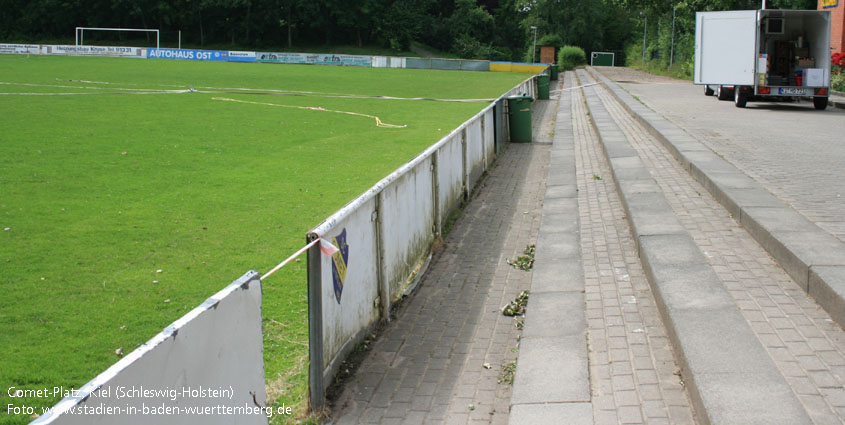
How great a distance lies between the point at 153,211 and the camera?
392 inches

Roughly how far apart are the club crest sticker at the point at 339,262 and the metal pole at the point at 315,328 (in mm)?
288

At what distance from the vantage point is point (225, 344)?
3725 mm

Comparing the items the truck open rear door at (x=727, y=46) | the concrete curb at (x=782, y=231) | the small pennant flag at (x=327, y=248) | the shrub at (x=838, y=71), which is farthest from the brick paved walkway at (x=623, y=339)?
the shrub at (x=838, y=71)

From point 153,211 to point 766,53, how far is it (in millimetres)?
22137

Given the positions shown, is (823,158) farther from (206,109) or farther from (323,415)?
(206,109)

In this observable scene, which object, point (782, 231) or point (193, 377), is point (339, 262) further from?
point (782, 231)

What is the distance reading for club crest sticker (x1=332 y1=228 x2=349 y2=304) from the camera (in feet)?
16.9

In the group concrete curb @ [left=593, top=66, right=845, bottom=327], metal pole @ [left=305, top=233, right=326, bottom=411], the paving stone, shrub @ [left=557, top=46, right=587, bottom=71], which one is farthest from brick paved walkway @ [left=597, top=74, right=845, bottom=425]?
shrub @ [left=557, top=46, right=587, bottom=71]

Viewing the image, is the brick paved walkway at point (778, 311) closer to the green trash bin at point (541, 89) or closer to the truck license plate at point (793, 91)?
the truck license plate at point (793, 91)

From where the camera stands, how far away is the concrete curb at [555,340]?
4.64 meters

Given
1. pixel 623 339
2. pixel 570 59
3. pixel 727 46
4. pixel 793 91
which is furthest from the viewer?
pixel 570 59

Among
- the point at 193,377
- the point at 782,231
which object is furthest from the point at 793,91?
the point at 193,377

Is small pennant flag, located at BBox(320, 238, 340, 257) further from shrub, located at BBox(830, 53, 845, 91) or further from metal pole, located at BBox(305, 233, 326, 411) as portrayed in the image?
shrub, located at BBox(830, 53, 845, 91)

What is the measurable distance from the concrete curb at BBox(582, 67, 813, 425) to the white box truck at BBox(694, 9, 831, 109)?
1866 cm
